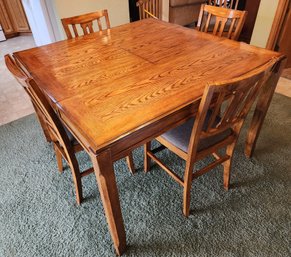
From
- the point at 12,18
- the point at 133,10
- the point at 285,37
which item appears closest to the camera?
the point at 285,37

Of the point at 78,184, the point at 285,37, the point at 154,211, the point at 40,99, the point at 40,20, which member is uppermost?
the point at 40,99

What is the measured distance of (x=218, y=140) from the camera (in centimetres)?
129

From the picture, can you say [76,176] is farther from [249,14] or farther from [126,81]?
[249,14]

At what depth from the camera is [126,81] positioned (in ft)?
3.94

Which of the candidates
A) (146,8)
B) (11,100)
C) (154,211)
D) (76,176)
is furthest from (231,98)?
(11,100)

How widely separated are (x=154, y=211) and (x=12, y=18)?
4.35m

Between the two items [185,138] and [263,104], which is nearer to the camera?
[185,138]

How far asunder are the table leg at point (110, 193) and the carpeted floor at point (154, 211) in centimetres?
15

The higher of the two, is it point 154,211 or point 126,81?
point 126,81

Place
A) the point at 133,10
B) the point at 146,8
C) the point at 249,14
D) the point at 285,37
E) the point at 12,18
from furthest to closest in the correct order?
the point at 12,18 < the point at 249,14 < the point at 133,10 < the point at 285,37 < the point at 146,8

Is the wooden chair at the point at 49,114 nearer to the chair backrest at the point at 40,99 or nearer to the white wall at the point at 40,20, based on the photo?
the chair backrest at the point at 40,99

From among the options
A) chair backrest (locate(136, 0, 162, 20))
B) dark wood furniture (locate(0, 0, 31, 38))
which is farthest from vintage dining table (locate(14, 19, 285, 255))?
dark wood furniture (locate(0, 0, 31, 38))

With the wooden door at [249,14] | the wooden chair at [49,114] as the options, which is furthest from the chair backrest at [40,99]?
the wooden door at [249,14]

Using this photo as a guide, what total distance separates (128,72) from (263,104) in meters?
0.90
